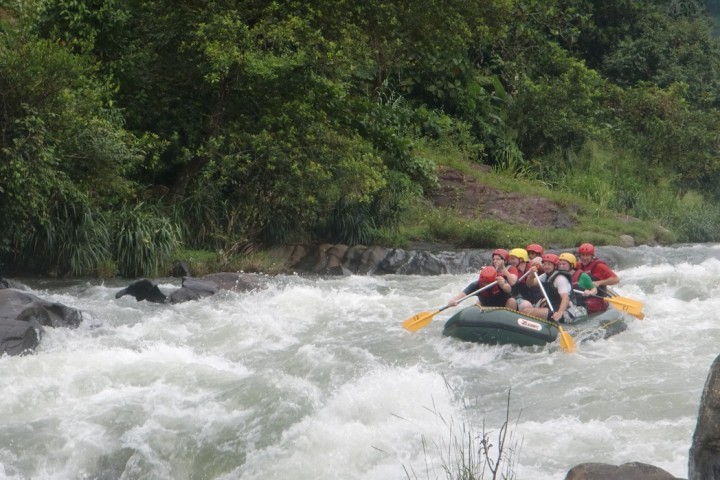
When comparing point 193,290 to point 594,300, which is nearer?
point 594,300

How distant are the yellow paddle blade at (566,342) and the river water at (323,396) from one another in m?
0.11

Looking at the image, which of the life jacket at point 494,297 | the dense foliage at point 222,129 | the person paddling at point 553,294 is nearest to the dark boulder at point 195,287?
the dense foliage at point 222,129

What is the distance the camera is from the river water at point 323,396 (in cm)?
628

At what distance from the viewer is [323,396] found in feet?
24.8

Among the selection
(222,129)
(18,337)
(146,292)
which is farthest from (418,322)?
(222,129)

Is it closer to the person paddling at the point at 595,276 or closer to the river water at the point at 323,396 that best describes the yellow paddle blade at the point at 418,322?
the river water at the point at 323,396

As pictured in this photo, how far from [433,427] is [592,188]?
53.6ft

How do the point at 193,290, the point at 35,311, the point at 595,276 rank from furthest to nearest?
the point at 193,290 → the point at 595,276 → the point at 35,311

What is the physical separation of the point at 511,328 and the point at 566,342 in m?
0.54

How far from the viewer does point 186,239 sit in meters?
15.4

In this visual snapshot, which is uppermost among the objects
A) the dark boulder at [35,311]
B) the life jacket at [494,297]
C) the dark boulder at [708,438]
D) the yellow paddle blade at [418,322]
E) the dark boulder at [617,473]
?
the dark boulder at [708,438]

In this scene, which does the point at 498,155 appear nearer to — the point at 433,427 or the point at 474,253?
the point at 474,253

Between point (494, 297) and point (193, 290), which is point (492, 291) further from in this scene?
point (193, 290)

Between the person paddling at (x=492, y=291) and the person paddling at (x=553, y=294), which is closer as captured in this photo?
the person paddling at (x=553, y=294)
